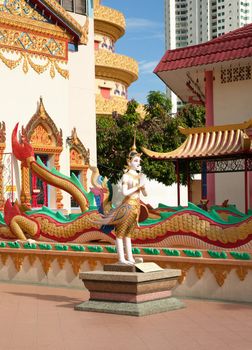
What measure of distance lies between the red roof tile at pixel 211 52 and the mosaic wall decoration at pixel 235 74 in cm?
87

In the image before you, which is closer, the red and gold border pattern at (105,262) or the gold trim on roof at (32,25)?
the red and gold border pattern at (105,262)

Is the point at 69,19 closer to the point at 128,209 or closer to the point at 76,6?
the point at 76,6

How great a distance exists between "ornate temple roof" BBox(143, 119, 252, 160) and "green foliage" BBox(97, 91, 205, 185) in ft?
44.6

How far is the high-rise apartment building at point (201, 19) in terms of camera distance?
84812 millimetres

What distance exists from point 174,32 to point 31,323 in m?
88.1

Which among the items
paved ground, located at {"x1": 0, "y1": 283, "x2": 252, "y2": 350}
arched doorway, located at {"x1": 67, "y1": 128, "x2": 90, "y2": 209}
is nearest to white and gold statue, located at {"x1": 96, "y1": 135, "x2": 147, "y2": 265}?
paved ground, located at {"x1": 0, "y1": 283, "x2": 252, "y2": 350}

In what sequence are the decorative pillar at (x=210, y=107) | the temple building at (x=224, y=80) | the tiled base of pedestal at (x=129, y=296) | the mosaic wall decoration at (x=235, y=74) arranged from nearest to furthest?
the tiled base of pedestal at (x=129, y=296), the temple building at (x=224, y=80), the mosaic wall decoration at (x=235, y=74), the decorative pillar at (x=210, y=107)

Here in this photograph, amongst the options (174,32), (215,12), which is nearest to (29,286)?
(215,12)

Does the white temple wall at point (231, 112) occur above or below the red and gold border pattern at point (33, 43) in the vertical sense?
below

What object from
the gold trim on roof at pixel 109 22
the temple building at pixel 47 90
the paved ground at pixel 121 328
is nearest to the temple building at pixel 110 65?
the gold trim on roof at pixel 109 22

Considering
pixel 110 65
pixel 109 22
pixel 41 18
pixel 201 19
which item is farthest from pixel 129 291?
pixel 201 19

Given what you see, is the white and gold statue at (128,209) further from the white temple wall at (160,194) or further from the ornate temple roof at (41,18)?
the white temple wall at (160,194)

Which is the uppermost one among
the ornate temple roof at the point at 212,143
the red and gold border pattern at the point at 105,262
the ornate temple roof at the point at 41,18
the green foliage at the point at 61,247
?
the ornate temple roof at the point at 41,18

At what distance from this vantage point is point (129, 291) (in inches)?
352
